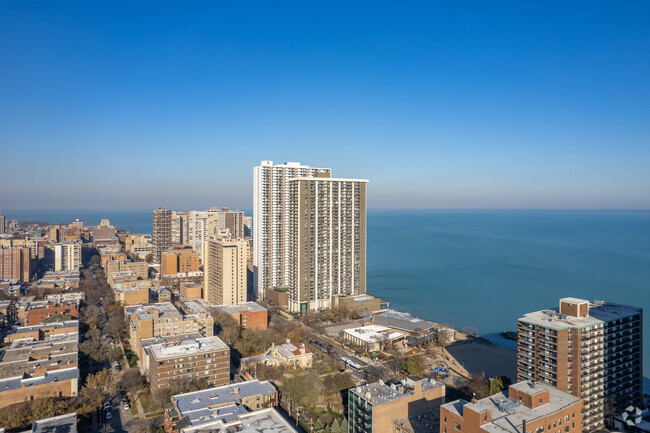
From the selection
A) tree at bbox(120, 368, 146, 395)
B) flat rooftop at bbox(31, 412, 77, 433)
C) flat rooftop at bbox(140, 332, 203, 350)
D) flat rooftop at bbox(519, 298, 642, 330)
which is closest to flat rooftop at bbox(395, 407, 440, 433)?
flat rooftop at bbox(519, 298, 642, 330)

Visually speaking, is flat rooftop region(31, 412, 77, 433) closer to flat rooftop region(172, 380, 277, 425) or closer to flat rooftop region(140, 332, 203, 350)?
flat rooftop region(172, 380, 277, 425)

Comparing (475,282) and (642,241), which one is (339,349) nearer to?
(475,282)

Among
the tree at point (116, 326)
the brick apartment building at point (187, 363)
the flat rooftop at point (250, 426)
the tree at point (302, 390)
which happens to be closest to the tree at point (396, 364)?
the tree at point (302, 390)

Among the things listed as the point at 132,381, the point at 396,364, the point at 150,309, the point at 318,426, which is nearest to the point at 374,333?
the point at 396,364

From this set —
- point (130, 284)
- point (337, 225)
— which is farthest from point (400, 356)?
point (130, 284)

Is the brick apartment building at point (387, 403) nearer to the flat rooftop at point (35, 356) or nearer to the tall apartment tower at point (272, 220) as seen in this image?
the flat rooftop at point (35, 356)
